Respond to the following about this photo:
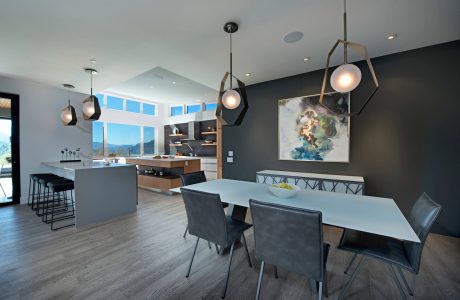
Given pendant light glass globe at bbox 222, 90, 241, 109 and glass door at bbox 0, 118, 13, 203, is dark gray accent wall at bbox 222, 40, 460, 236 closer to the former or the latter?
pendant light glass globe at bbox 222, 90, 241, 109

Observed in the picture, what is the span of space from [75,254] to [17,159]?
3.41 m

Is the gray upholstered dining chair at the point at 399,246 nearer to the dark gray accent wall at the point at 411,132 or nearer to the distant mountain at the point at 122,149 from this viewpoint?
the dark gray accent wall at the point at 411,132

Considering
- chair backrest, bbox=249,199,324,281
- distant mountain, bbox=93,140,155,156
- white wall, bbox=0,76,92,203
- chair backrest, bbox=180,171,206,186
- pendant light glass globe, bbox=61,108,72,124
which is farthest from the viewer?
distant mountain, bbox=93,140,155,156

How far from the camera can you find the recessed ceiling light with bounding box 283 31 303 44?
7.77ft

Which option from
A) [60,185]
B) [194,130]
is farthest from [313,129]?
[194,130]

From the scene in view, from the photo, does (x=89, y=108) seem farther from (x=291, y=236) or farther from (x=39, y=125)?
(x=291, y=236)

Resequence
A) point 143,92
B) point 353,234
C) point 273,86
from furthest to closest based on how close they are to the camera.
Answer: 1. point 143,92
2. point 273,86
3. point 353,234

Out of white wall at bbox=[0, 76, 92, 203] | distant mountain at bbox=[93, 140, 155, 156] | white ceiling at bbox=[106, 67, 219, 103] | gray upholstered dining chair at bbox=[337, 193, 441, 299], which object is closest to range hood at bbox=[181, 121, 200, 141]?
white ceiling at bbox=[106, 67, 219, 103]

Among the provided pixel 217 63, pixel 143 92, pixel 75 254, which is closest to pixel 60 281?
pixel 75 254

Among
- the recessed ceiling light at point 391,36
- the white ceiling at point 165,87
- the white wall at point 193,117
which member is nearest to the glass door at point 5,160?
the white ceiling at point 165,87

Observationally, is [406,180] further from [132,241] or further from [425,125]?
[132,241]

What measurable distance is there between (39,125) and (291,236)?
5763mm

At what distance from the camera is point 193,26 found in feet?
7.29

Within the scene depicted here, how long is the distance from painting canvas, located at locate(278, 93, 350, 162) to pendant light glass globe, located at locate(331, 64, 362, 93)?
164 centimetres
